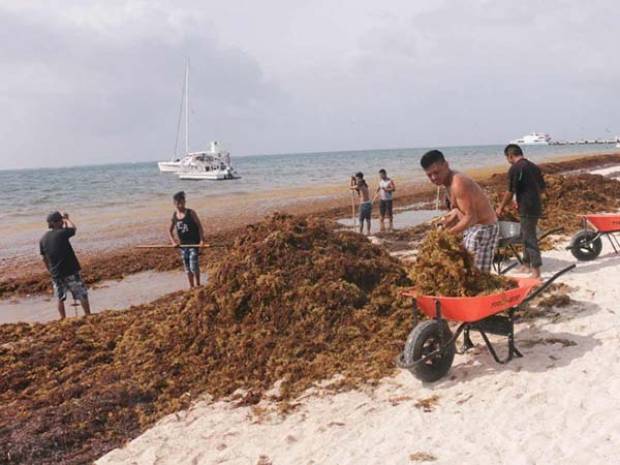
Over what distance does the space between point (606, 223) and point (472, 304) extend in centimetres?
490

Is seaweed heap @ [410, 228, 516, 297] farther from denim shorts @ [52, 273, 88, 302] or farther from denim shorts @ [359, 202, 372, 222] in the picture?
denim shorts @ [359, 202, 372, 222]

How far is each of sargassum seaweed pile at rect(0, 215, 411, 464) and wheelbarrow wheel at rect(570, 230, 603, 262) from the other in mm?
3285

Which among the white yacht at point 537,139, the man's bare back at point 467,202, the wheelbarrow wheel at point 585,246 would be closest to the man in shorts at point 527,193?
the wheelbarrow wheel at point 585,246

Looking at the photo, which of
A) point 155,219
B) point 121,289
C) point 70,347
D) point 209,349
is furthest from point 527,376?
point 155,219

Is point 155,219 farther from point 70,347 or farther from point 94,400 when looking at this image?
point 94,400

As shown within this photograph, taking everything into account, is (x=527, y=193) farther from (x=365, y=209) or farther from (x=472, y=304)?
(x=365, y=209)

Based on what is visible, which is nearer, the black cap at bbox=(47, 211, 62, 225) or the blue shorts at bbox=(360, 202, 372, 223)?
the black cap at bbox=(47, 211, 62, 225)

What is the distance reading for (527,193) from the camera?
6938 millimetres

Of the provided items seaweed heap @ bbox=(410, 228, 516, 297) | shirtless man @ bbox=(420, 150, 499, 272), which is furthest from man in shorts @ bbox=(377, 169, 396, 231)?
seaweed heap @ bbox=(410, 228, 516, 297)

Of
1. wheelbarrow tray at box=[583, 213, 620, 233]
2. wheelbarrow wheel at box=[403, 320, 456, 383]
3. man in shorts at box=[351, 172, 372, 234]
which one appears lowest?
wheelbarrow wheel at box=[403, 320, 456, 383]

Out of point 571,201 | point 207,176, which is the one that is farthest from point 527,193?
point 207,176

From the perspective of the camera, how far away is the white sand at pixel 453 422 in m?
3.45

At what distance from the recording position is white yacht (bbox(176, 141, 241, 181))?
4719 cm

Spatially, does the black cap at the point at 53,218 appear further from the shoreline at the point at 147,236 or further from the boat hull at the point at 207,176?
the boat hull at the point at 207,176
